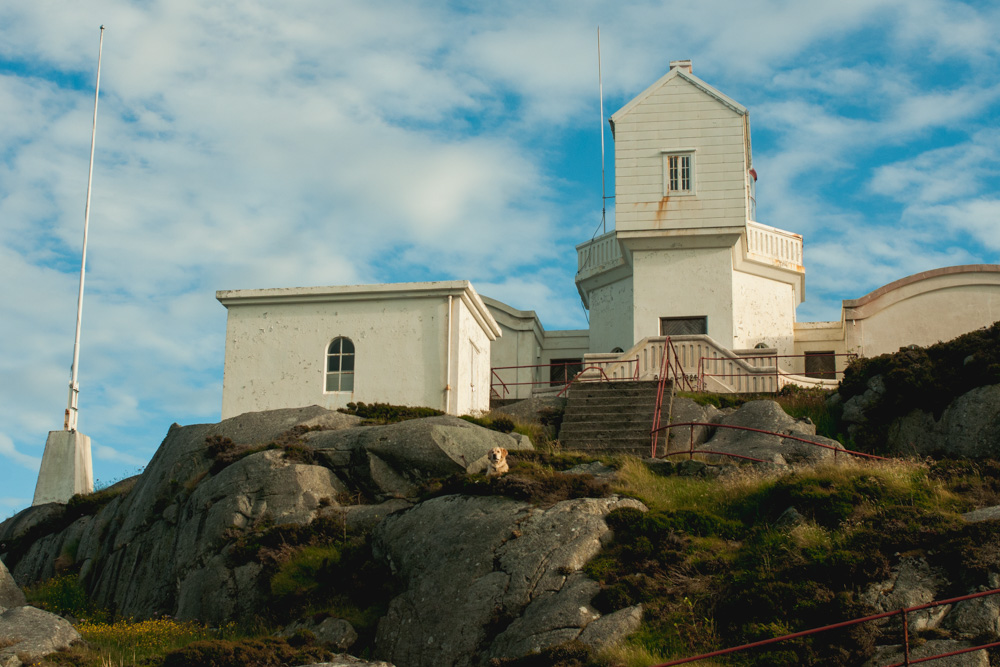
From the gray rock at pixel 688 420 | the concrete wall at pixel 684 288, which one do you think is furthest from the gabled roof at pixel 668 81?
the gray rock at pixel 688 420

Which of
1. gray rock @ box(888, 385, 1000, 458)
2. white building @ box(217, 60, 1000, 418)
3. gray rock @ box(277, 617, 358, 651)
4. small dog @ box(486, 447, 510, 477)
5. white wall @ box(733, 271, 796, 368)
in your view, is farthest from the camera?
white wall @ box(733, 271, 796, 368)

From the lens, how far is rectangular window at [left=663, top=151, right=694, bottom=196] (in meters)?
A: 34.3

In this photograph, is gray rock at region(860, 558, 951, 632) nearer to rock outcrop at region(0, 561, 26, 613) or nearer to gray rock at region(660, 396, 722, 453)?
gray rock at region(660, 396, 722, 453)

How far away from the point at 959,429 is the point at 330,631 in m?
13.1

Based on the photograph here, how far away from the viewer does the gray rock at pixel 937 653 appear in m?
11.6

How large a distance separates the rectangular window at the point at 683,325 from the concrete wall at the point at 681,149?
9.67 feet

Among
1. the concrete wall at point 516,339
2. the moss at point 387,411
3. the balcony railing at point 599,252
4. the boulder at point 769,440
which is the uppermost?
the balcony railing at point 599,252

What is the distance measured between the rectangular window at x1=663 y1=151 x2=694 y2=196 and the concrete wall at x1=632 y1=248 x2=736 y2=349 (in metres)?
2.00

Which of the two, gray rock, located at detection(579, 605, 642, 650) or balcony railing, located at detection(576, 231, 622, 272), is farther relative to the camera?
balcony railing, located at detection(576, 231, 622, 272)

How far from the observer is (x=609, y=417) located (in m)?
Result: 24.0

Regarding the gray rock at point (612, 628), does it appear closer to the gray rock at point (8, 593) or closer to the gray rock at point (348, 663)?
the gray rock at point (348, 663)

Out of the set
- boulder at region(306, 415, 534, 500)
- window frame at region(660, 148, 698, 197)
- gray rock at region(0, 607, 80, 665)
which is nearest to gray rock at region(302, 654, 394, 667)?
gray rock at region(0, 607, 80, 665)

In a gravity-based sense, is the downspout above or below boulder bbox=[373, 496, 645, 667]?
above

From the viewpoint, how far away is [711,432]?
23.5 metres
